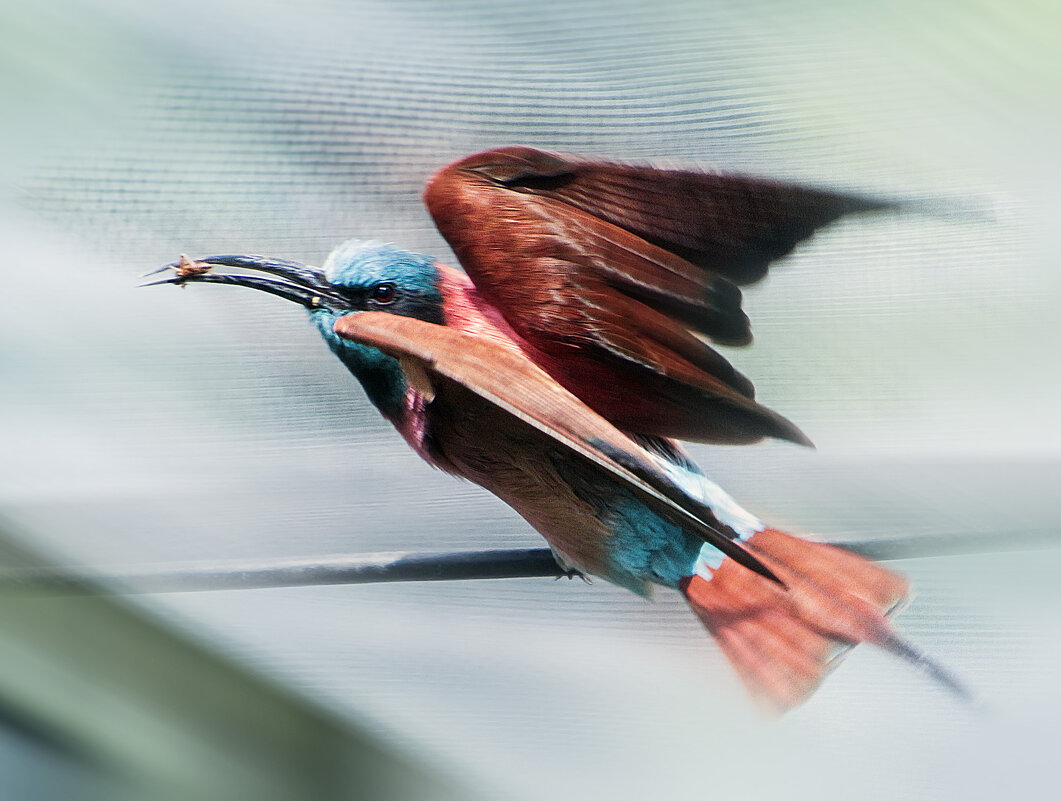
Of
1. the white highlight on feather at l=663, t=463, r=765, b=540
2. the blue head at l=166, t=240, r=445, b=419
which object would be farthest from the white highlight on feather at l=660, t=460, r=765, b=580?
the blue head at l=166, t=240, r=445, b=419

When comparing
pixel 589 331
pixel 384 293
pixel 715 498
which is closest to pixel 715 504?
pixel 715 498

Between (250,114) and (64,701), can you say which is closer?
(250,114)

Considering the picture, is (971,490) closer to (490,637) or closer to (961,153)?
(961,153)

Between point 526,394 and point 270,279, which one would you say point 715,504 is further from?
point 270,279

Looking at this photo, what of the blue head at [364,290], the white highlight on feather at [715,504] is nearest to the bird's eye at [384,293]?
the blue head at [364,290]

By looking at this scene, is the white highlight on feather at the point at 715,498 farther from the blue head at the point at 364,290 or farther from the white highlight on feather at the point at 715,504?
the blue head at the point at 364,290

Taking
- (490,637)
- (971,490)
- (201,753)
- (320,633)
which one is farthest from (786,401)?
(201,753)
